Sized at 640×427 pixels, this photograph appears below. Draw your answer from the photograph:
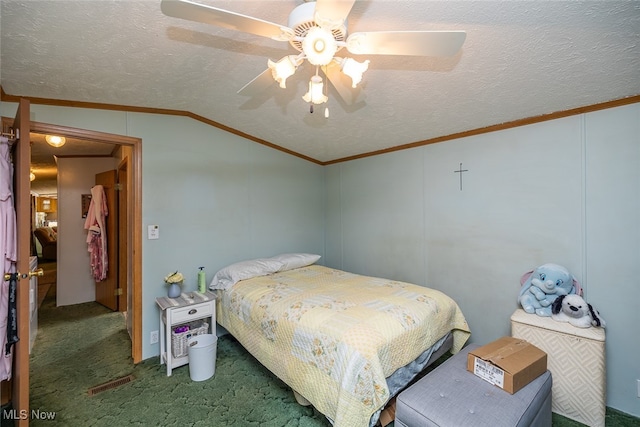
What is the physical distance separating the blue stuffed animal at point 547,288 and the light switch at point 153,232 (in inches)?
132

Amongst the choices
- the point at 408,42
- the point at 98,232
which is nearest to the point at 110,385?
the point at 98,232

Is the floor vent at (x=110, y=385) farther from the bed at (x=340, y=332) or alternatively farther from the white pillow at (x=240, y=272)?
the white pillow at (x=240, y=272)

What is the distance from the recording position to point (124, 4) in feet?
4.37

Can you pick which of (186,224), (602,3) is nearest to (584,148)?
(602,3)

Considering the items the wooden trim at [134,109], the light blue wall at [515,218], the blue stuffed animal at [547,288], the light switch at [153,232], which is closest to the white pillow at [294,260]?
the light blue wall at [515,218]

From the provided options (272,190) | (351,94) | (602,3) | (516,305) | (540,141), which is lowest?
(516,305)

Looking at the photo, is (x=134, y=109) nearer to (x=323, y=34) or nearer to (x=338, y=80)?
(x=338, y=80)

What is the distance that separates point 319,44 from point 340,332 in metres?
1.58

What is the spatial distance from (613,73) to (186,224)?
3.64 m

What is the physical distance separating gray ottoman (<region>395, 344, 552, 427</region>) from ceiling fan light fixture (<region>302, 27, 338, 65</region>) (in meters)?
1.82

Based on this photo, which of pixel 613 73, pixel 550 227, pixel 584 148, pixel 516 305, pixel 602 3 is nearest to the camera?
pixel 602 3

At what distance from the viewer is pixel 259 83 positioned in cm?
162

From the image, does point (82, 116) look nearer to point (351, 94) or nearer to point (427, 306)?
point (351, 94)
